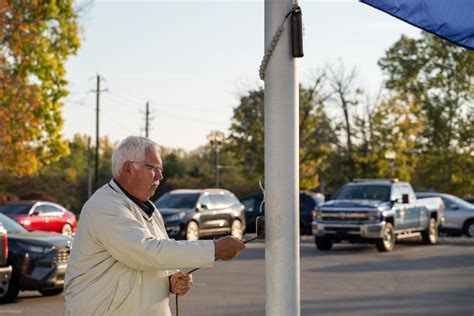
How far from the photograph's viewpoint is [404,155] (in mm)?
59594

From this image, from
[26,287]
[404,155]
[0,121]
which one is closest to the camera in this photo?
[26,287]

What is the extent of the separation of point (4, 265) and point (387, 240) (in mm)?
14621

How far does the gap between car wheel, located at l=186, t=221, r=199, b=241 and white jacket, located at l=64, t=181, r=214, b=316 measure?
80.8ft

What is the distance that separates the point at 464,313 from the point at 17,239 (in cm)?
684

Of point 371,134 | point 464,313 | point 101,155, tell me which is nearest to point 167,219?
point 464,313

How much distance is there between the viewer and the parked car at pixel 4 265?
48.3ft

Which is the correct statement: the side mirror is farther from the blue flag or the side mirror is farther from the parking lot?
the blue flag

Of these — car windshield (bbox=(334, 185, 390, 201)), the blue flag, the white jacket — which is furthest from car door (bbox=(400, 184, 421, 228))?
the white jacket

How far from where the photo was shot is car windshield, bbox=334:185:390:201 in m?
28.4

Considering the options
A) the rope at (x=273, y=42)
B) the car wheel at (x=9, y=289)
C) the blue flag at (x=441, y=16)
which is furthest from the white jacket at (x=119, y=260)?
the car wheel at (x=9, y=289)

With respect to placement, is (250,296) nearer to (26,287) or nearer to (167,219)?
(26,287)

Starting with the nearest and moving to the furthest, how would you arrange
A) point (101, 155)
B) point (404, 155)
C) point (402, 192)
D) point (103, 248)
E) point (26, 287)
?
1. point (103, 248)
2. point (26, 287)
3. point (402, 192)
4. point (404, 155)
5. point (101, 155)

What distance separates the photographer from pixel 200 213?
101ft

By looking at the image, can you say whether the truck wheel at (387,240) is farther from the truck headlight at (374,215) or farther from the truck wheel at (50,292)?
the truck wheel at (50,292)
